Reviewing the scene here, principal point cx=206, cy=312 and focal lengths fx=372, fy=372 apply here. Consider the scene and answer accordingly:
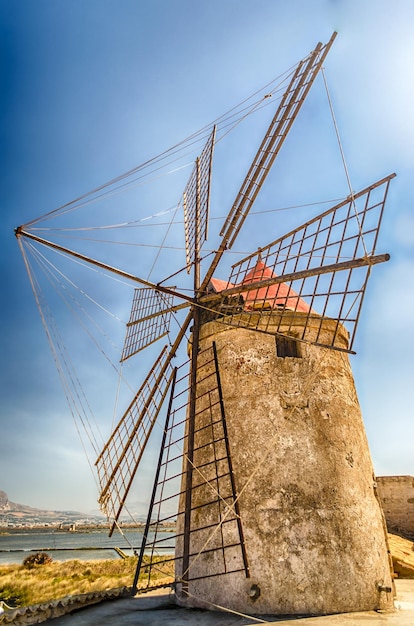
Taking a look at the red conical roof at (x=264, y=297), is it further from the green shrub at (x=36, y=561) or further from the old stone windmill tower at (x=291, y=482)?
the green shrub at (x=36, y=561)

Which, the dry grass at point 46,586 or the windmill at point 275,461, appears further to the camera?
the dry grass at point 46,586

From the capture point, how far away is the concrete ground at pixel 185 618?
3557 mm

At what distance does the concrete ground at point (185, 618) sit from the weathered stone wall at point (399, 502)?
6.94m

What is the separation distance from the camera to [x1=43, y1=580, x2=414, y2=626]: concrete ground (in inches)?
140

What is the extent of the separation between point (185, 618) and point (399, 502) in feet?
31.1

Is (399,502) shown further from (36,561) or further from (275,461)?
(36,561)

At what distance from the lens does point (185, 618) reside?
398cm

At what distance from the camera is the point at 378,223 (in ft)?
13.0

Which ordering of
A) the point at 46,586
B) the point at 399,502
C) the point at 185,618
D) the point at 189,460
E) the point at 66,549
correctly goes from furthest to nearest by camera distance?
1. the point at 66,549
2. the point at 399,502
3. the point at 46,586
4. the point at 189,460
5. the point at 185,618

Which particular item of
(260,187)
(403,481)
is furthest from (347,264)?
(403,481)

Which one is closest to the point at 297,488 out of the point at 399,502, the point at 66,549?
the point at 399,502

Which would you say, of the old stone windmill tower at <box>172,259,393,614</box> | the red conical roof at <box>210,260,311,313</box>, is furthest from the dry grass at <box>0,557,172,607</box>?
the red conical roof at <box>210,260,311,313</box>

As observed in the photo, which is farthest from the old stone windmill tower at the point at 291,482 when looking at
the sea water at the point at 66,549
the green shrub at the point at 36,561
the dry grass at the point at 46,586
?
the green shrub at the point at 36,561

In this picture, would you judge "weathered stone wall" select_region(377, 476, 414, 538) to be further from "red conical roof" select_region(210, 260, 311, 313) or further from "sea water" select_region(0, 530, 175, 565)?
"red conical roof" select_region(210, 260, 311, 313)
